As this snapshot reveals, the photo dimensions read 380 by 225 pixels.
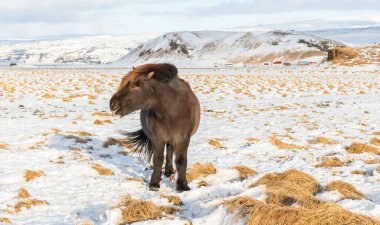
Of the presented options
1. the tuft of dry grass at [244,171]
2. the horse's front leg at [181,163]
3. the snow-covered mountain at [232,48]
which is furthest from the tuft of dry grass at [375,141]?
the snow-covered mountain at [232,48]

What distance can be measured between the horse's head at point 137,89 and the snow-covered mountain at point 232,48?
420 ft

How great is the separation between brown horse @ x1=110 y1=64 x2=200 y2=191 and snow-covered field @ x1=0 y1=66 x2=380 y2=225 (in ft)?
2.36

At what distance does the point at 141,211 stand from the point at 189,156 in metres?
4.04

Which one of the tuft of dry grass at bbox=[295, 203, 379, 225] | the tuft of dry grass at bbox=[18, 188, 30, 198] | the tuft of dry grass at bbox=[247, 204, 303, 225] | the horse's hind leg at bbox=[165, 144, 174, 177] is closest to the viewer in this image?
the tuft of dry grass at bbox=[295, 203, 379, 225]

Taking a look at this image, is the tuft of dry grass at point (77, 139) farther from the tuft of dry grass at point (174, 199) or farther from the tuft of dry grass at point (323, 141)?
the tuft of dry grass at point (323, 141)

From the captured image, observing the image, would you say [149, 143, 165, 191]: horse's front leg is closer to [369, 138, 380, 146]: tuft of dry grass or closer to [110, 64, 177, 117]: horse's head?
[110, 64, 177, 117]: horse's head

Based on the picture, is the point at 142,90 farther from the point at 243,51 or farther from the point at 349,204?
the point at 243,51

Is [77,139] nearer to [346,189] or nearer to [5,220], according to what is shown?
[5,220]

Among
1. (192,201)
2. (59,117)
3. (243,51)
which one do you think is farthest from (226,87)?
(243,51)

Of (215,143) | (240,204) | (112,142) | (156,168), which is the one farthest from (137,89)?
(215,143)

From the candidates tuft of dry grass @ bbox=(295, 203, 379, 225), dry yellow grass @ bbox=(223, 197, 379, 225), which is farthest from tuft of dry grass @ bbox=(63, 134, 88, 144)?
tuft of dry grass @ bbox=(295, 203, 379, 225)

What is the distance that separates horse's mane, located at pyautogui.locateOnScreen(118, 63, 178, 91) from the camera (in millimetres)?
6066

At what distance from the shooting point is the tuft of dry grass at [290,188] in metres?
5.01

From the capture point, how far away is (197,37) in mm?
183125
